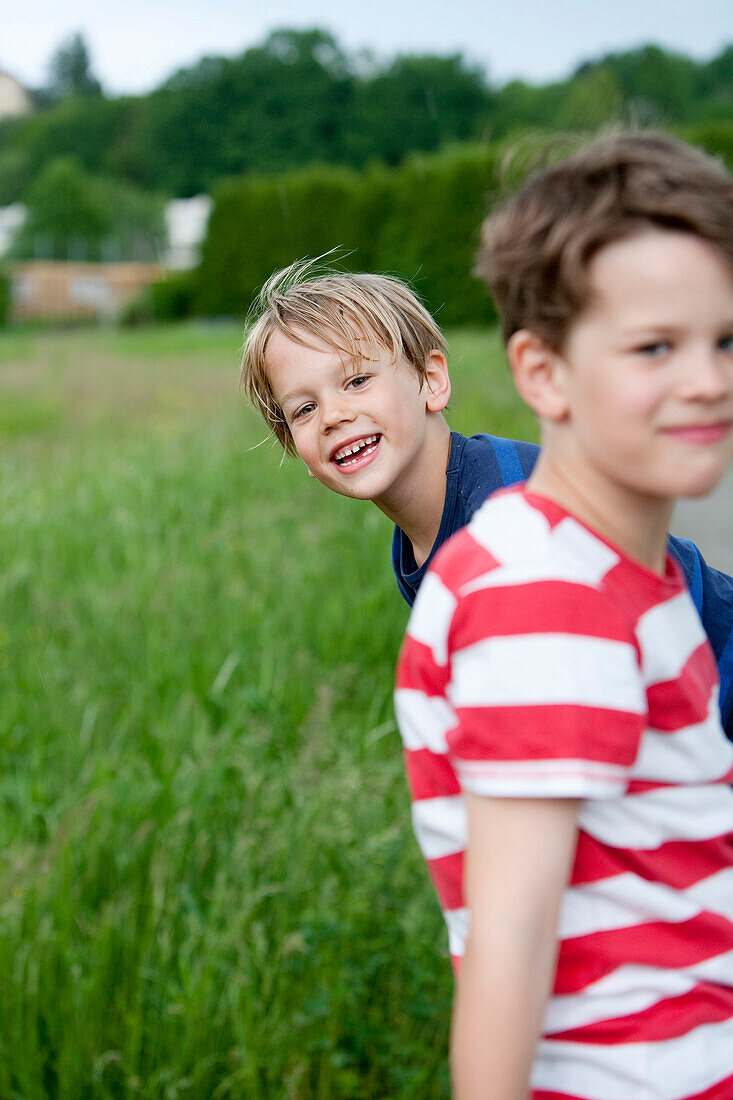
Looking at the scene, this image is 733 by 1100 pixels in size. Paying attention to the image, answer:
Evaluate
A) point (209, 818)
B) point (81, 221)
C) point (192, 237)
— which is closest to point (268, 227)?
point (192, 237)

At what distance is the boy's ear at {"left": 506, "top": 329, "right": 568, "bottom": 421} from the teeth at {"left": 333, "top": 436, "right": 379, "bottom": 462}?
43cm

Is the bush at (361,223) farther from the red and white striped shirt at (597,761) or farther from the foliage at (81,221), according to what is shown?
the foliage at (81,221)

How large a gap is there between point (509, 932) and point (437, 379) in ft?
2.60

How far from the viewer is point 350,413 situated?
125 centimetres

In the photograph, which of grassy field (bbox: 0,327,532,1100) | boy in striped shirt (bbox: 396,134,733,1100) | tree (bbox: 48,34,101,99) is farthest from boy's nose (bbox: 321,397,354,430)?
tree (bbox: 48,34,101,99)

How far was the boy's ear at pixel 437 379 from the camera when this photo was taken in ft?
4.52

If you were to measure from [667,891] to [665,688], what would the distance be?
0.17 m

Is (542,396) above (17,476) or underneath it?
above

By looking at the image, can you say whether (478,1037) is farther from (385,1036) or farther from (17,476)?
(17,476)

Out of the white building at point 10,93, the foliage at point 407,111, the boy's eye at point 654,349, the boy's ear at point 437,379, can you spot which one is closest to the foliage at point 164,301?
the foliage at point 407,111

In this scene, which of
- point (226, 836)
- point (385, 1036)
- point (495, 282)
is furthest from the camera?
point (226, 836)

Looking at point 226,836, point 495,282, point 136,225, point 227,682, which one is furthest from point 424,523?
point 136,225

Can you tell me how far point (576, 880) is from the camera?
2.78ft

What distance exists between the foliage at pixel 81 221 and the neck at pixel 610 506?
60.3 meters
